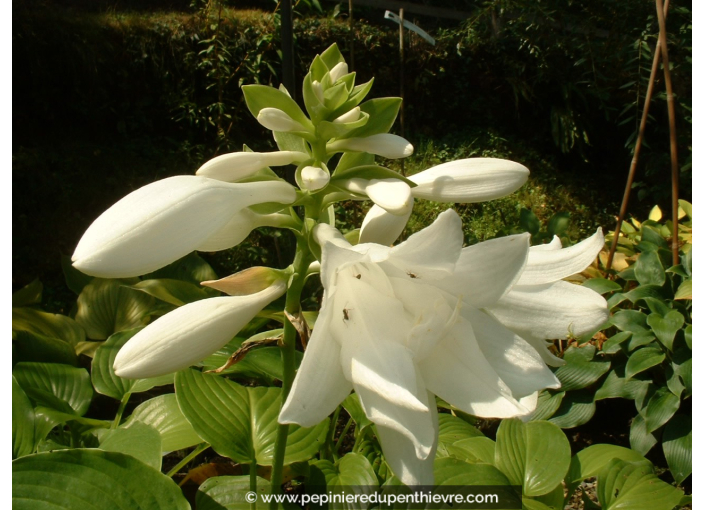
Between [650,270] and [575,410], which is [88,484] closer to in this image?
[575,410]

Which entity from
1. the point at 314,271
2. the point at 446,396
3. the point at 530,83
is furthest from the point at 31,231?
the point at 530,83

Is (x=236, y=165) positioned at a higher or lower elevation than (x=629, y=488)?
higher

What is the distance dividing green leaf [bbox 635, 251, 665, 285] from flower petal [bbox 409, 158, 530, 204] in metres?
2.19

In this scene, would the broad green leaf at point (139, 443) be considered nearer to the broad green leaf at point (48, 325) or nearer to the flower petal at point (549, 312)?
the flower petal at point (549, 312)

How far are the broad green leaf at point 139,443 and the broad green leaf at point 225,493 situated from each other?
0.18 metres

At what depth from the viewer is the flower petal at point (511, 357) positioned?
0.72 meters

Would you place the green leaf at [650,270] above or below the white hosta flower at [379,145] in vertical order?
below

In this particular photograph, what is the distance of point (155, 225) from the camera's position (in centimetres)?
67

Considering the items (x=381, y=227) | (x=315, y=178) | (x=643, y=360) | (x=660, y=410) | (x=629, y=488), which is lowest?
(x=660, y=410)

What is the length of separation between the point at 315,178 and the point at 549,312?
0.43 m

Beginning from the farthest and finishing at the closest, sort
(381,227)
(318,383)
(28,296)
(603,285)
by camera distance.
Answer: (603,285) < (28,296) < (381,227) < (318,383)

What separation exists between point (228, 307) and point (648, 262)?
2.60 m

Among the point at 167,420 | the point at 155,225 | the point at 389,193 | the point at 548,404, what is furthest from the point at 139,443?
the point at 548,404

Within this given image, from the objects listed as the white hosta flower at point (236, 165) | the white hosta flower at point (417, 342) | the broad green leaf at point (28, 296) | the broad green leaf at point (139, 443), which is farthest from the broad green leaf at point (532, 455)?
the broad green leaf at point (28, 296)
